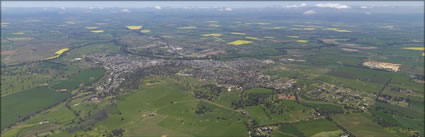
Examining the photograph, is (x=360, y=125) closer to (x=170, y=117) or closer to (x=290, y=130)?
(x=290, y=130)

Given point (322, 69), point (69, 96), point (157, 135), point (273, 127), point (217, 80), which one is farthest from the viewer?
point (322, 69)

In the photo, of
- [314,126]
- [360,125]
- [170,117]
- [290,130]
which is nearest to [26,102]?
[170,117]

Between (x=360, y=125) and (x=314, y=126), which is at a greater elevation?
(x=360, y=125)

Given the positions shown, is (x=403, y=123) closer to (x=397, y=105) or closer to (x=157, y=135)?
(x=397, y=105)

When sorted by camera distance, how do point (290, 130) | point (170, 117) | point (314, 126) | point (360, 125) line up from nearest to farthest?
point (290, 130), point (314, 126), point (360, 125), point (170, 117)

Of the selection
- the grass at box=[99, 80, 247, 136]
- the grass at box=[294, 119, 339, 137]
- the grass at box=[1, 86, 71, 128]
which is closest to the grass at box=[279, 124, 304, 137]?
the grass at box=[294, 119, 339, 137]

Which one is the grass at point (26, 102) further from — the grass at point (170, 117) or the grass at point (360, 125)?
the grass at point (360, 125)

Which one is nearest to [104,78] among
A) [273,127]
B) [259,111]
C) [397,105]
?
[259,111]
